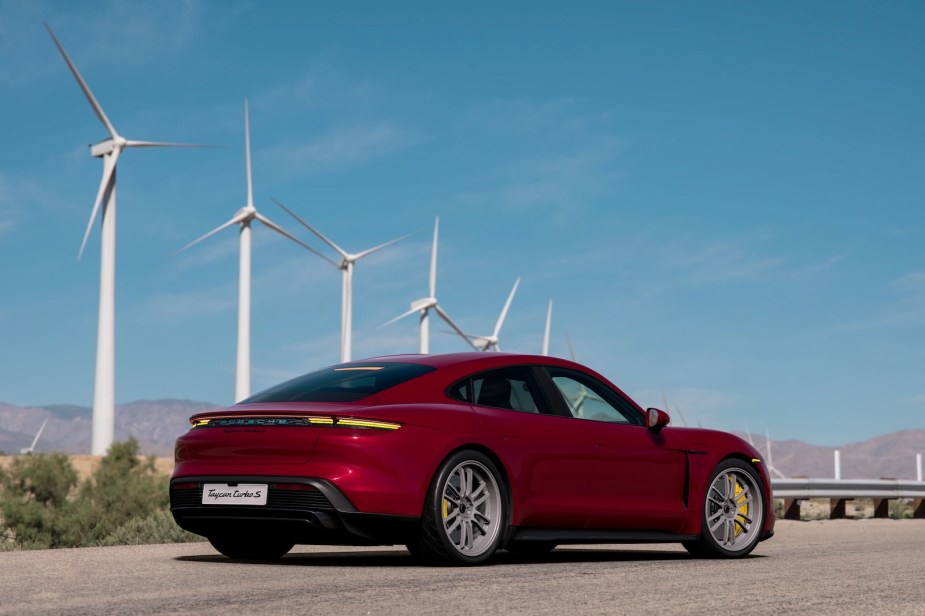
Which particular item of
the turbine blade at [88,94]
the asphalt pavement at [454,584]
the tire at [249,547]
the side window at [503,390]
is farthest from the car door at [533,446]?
the turbine blade at [88,94]

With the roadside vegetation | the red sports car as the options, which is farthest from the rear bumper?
the roadside vegetation

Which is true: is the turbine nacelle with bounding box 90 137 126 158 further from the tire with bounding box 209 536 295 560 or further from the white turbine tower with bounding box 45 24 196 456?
the tire with bounding box 209 536 295 560

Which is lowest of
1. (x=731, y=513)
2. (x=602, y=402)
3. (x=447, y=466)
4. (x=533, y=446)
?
(x=731, y=513)

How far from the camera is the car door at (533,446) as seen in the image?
8469 mm

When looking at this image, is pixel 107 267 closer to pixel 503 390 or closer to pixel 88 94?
pixel 88 94

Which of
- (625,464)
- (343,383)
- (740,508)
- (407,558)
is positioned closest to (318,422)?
(343,383)

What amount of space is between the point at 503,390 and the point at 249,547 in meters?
2.04

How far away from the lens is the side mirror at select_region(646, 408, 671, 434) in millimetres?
9453

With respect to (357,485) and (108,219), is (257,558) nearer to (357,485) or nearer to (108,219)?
(357,485)

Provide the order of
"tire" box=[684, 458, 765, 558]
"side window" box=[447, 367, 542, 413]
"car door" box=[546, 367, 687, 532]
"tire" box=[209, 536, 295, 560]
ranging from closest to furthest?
"side window" box=[447, 367, 542, 413] → "tire" box=[209, 536, 295, 560] → "car door" box=[546, 367, 687, 532] → "tire" box=[684, 458, 765, 558]

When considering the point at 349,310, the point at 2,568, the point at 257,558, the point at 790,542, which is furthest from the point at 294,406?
the point at 349,310

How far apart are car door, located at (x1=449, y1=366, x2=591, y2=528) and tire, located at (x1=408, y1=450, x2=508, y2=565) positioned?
0.14 meters

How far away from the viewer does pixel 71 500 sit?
1276 inches

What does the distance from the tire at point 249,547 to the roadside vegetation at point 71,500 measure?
32.5ft
